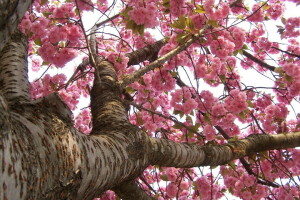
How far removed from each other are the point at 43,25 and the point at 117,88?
99 centimetres

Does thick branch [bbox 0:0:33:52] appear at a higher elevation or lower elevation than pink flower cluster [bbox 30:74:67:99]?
lower

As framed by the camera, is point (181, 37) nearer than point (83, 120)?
Yes

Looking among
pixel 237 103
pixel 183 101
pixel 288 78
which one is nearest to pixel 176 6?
pixel 183 101

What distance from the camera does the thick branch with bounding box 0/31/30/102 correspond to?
58.7 inches

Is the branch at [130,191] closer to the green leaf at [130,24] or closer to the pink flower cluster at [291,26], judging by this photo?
the green leaf at [130,24]

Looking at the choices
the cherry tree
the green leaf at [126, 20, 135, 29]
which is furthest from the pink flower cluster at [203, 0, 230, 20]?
the green leaf at [126, 20, 135, 29]

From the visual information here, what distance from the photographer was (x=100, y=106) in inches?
81.7

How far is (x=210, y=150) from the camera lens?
2135 millimetres

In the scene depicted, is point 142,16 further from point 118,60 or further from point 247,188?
point 247,188

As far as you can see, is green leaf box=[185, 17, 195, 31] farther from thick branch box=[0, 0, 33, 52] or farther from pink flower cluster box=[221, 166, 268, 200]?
thick branch box=[0, 0, 33, 52]

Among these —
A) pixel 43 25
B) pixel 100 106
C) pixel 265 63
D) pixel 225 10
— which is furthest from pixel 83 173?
pixel 265 63

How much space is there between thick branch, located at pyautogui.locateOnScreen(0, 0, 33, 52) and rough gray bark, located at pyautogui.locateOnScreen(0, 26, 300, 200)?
0.21 m

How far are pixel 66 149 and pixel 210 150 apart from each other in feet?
4.30

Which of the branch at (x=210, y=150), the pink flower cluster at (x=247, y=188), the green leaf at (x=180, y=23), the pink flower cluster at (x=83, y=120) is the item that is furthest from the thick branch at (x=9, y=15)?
the pink flower cluster at (x=83, y=120)
